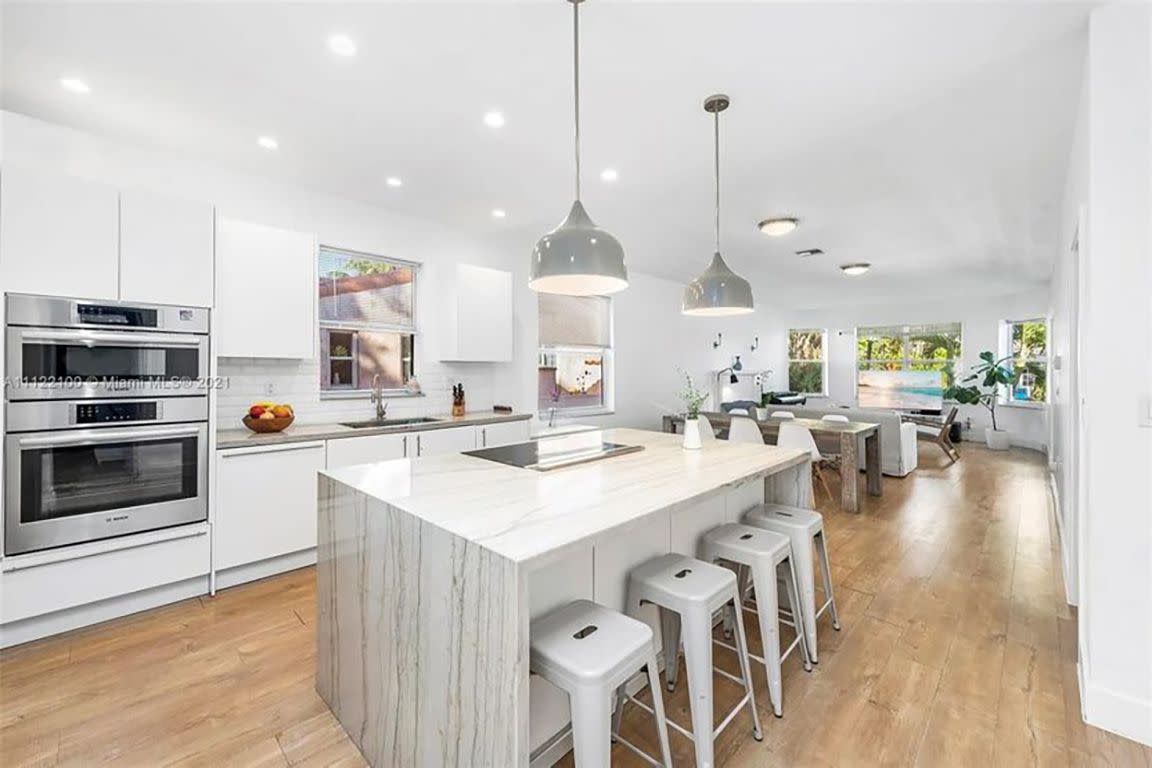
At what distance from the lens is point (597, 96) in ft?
8.01

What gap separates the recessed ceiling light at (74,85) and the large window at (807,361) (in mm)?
10674

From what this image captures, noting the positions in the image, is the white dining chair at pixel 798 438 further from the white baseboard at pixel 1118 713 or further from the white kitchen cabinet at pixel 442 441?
the white kitchen cabinet at pixel 442 441

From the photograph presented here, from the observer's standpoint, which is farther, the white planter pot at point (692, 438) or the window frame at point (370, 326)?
the window frame at point (370, 326)

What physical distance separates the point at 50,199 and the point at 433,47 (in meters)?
1.97

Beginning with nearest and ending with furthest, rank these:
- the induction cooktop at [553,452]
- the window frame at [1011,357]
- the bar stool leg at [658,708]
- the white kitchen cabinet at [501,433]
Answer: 1. the bar stool leg at [658,708]
2. the induction cooktop at [553,452]
3. the white kitchen cabinet at [501,433]
4. the window frame at [1011,357]

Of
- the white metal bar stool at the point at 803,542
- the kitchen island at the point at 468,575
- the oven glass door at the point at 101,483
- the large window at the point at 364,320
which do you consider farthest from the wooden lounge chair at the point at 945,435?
the oven glass door at the point at 101,483

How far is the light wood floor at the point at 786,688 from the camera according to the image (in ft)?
5.58

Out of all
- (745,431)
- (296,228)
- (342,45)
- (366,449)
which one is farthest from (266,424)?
(745,431)

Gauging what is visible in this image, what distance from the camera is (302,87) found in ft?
7.77

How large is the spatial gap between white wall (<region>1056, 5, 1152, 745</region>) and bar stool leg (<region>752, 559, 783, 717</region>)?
1.11m

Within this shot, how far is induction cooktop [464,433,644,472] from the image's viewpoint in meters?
2.15

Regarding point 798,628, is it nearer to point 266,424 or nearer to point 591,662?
point 591,662

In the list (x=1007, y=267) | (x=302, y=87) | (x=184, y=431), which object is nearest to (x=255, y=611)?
(x=184, y=431)

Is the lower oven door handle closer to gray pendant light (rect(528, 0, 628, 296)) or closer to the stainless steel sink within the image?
the stainless steel sink
